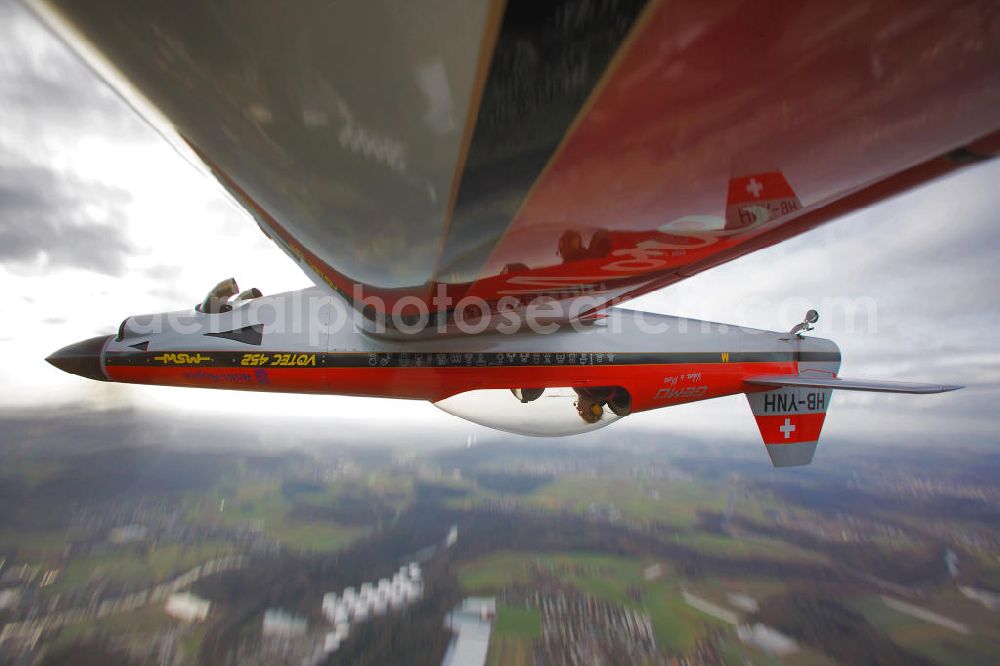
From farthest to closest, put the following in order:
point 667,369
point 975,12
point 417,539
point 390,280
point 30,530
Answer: point 417,539 < point 30,530 < point 667,369 < point 390,280 < point 975,12

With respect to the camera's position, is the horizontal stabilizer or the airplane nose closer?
the horizontal stabilizer

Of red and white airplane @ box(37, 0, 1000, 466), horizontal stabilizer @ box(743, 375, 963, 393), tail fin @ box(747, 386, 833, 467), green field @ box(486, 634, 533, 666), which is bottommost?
green field @ box(486, 634, 533, 666)

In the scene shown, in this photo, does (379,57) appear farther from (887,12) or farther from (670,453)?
(670,453)

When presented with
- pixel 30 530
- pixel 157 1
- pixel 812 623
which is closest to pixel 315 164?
pixel 157 1

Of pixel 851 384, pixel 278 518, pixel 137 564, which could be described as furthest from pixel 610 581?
pixel 137 564

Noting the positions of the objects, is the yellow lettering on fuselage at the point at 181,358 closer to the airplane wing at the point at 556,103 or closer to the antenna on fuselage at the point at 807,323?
the airplane wing at the point at 556,103

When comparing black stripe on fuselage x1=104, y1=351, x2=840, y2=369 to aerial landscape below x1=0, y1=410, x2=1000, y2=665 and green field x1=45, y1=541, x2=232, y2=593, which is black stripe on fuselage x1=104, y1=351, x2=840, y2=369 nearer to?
aerial landscape below x1=0, y1=410, x2=1000, y2=665

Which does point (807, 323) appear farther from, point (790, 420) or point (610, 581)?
point (610, 581)

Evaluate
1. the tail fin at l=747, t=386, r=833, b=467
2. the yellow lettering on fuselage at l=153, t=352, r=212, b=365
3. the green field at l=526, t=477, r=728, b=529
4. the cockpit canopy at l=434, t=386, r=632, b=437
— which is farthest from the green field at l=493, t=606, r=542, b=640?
the yellow lettering on fuselage at l=153, t=352, r=212, b=365
